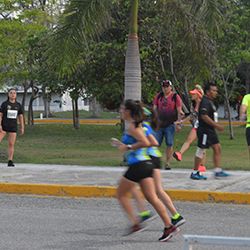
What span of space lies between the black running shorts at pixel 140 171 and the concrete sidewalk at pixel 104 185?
2.45m

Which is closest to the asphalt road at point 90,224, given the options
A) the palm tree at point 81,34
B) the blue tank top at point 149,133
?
the blue tank top at point 149,133

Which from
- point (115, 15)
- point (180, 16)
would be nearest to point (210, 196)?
point (180, 16)

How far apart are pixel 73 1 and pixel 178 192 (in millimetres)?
6441

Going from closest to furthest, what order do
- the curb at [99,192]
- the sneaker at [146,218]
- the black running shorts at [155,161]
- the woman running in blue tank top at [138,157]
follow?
the woman running in blue tank top at [138,157] → the black running shorts at [155,161] → the sneaker at [146,218] → the curb at [99,192]

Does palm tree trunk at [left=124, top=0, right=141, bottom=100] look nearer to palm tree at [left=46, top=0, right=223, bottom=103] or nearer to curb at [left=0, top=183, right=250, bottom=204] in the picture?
palm tree at [left=46, top=0, right=223, bottom=103]

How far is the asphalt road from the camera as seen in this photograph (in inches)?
200

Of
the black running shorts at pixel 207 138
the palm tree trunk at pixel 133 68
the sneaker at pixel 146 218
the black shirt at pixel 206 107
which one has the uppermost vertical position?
the palm tree trunk at pixel 133 68

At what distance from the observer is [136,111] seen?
5.06 m

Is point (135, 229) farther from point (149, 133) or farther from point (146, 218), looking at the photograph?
point (149, 133)

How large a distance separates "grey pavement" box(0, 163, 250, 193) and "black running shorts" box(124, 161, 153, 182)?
107 inches

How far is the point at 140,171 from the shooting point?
5055 mm

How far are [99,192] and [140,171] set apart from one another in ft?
9.29

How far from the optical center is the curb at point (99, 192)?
720 centimetres

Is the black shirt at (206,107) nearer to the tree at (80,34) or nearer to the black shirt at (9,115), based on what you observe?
the tree at (80,34)
